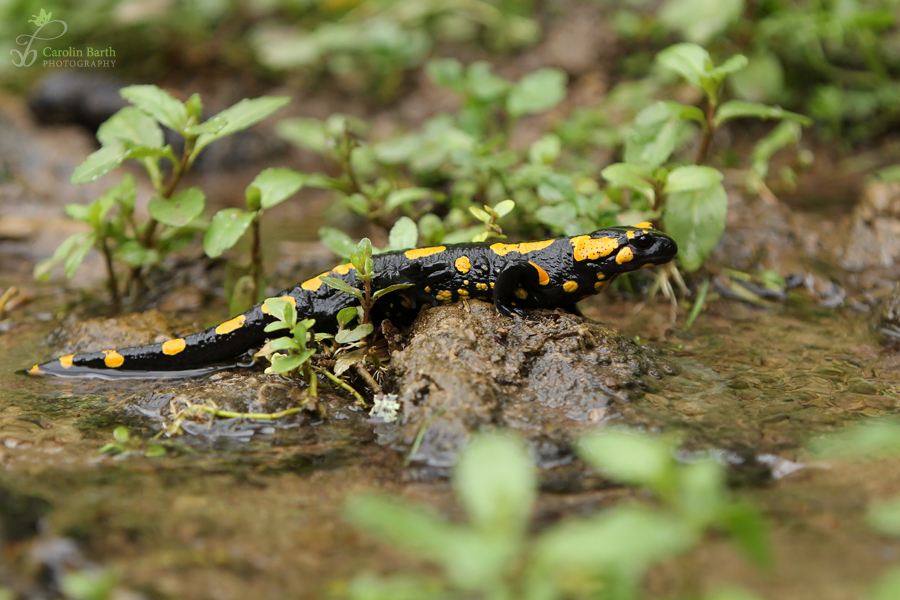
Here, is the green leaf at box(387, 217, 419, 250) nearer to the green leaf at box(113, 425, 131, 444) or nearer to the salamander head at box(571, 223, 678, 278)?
the salamander head at box(571, 223, 678, 278)

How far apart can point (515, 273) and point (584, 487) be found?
4.04ft

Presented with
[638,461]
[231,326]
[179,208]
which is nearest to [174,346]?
[231,326]

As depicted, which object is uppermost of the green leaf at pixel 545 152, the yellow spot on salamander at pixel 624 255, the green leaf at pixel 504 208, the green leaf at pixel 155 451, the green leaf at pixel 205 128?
the green leaf at pixel 205 128

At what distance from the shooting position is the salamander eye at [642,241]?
129 inches

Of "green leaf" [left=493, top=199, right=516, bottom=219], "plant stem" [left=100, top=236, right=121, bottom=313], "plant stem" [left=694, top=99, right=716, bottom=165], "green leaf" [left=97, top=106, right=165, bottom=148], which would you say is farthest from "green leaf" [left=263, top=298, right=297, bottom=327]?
"plant stem" [left=694, top=99, right=716, bottom=165]

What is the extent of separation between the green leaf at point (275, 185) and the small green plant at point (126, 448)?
4.75ft

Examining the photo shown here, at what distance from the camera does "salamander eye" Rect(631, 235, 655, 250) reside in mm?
3289

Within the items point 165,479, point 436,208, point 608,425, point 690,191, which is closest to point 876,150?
point 690,191

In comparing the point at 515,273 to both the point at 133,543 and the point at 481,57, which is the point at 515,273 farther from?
the point at 481,57

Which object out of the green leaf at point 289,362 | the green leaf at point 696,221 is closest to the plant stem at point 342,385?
the green leaf at point 289,362

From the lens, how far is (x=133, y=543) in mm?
1887

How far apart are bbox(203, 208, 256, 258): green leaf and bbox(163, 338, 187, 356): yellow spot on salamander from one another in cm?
44

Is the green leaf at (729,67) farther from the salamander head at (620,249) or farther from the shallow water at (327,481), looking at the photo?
the shallow water at (327,481)

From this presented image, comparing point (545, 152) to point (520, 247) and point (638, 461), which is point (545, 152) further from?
point (638, 461)
